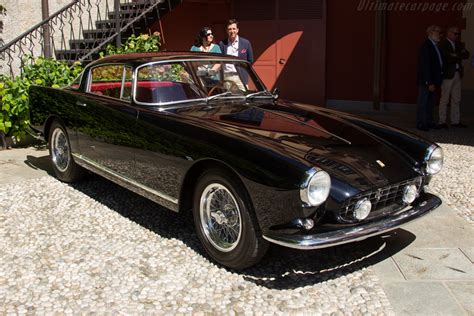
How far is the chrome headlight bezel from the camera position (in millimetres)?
3857

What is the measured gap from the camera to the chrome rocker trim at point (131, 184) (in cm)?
400

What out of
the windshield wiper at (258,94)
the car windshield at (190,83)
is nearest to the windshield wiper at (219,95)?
the car windshield at (190,83)

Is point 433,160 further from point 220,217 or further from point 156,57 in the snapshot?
point 156,57

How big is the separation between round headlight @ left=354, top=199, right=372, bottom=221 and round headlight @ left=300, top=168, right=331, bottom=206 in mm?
246

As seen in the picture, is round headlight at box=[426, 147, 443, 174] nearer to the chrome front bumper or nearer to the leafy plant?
the chrome front bumper

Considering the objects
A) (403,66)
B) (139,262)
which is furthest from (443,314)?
(403,66)

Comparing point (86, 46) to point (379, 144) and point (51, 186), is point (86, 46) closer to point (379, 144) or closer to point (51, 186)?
point (51, 186)

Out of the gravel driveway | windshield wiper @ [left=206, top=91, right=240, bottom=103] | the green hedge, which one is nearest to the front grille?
the gravel driveway

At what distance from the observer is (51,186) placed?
5.67 metres

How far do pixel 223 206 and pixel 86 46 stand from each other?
764 cm

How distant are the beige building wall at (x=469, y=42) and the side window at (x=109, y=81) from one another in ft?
23.9

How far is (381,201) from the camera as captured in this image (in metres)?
3.51

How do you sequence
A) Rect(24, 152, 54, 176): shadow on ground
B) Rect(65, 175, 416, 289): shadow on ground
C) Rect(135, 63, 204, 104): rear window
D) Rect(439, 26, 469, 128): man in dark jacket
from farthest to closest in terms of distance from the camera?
Rect(439, 26, 469, 128): man in dark jacket < Rect(24, 152, 54, 176): shadow on ground < Rect(135, 63, 204, 104): rear window < Rect(65, 175, 416, 289): shadow on ground

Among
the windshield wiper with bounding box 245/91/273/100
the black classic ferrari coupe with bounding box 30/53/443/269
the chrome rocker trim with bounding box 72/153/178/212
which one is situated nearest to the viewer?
the black classic ferrari coupe with bounding box 30/53/443/269
